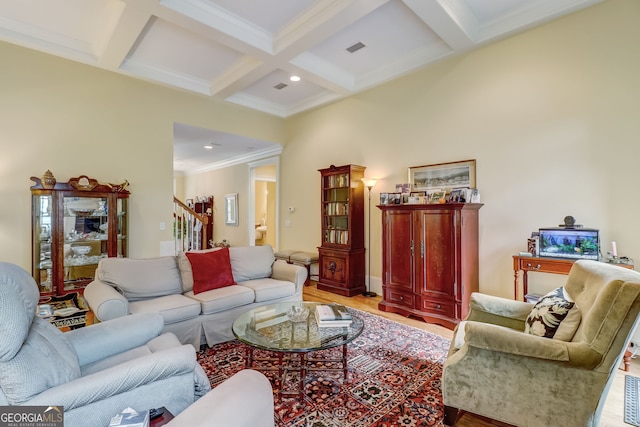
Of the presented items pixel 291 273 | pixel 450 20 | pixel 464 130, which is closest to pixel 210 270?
pixel 291 273

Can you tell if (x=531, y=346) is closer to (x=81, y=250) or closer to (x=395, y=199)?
(x=395, y=199)

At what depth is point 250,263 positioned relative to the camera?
3.71 m

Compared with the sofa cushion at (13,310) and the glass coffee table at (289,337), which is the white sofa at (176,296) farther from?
the sofa cushion at (13,310)

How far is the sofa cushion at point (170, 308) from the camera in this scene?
2621 millimetres

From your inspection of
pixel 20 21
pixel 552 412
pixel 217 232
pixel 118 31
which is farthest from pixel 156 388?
pixel 217 232

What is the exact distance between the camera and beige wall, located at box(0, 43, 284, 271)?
3568 millimetres

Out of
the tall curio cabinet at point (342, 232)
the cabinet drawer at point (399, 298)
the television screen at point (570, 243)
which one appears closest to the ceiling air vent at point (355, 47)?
→ the tall curio cabinet at point (342, 232)

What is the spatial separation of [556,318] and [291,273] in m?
2.59

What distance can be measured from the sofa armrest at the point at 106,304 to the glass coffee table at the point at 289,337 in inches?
37.3

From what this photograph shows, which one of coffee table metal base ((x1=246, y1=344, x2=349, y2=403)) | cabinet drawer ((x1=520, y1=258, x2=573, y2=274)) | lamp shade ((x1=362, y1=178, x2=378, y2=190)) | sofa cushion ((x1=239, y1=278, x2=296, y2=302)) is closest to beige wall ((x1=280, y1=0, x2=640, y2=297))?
lamp shade ((x1=362, y1=178, x2=378, y2=190))

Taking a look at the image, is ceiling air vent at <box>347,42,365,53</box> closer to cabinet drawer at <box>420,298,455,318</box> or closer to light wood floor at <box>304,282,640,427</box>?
cabinet drawer at <box>420,298,455,318</box>

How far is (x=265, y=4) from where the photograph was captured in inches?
120

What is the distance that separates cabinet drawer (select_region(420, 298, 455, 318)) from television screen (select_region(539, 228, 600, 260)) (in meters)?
1.08

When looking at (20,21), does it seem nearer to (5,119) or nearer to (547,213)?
(5,119)
